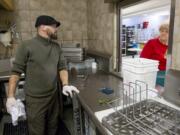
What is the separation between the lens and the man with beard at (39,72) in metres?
1.67

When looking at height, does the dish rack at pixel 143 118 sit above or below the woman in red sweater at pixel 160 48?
below

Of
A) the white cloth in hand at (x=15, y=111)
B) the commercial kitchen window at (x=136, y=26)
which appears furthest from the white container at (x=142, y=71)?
the white cloth in hand at (x=15, y=111)

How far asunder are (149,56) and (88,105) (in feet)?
3.40

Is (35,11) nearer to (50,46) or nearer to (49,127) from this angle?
(50,46)

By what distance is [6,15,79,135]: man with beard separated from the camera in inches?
65.8

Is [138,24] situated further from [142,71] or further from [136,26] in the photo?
[142,71]

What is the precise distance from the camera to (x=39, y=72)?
1.70 m

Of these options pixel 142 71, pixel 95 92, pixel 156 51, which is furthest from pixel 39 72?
pixel 156 51

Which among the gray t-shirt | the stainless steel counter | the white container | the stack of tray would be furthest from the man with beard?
the stack of tray

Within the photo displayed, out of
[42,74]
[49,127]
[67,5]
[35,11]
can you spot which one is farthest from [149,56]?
[35,11]

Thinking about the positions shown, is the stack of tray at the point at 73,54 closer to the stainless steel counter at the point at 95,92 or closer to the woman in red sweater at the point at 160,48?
the stainless steel counter at the point at 95,92

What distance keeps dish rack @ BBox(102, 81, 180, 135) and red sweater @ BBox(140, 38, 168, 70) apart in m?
0.63

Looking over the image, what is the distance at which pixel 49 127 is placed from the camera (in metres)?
1.94

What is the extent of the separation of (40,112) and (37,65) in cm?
48
